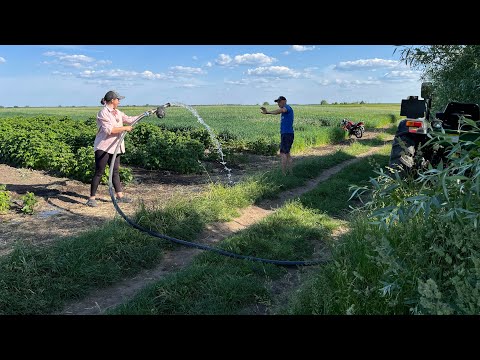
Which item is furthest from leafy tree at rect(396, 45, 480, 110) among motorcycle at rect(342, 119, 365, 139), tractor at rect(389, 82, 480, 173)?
motorcycle at rect(342, 119, 365, 139)

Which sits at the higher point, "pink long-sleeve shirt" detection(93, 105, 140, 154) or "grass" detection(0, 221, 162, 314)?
"pink long-sleeve shirt" detection(93, 105, 140, 154)

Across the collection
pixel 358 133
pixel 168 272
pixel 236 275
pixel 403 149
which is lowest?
pixel 168 272

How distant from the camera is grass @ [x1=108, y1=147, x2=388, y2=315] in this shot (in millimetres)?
3740

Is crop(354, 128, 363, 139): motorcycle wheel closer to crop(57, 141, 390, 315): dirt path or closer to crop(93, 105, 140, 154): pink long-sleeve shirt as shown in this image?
crop(57, 141, 390, 315): dirt path

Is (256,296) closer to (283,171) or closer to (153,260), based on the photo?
(153,260)

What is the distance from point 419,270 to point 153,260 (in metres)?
3.12

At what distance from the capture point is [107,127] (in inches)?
274

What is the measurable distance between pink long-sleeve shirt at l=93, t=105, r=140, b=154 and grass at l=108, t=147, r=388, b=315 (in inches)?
126

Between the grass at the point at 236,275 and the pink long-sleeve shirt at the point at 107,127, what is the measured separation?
3208 millimetres

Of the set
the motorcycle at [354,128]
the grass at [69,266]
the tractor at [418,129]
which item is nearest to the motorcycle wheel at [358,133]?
the motorcycle at [354,128]

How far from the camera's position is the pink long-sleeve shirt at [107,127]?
696 cm

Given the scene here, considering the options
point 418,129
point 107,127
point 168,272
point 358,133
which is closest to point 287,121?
point 418,129

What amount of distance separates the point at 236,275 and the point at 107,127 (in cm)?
401

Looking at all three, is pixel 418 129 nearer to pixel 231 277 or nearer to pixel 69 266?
pixel 231 277
